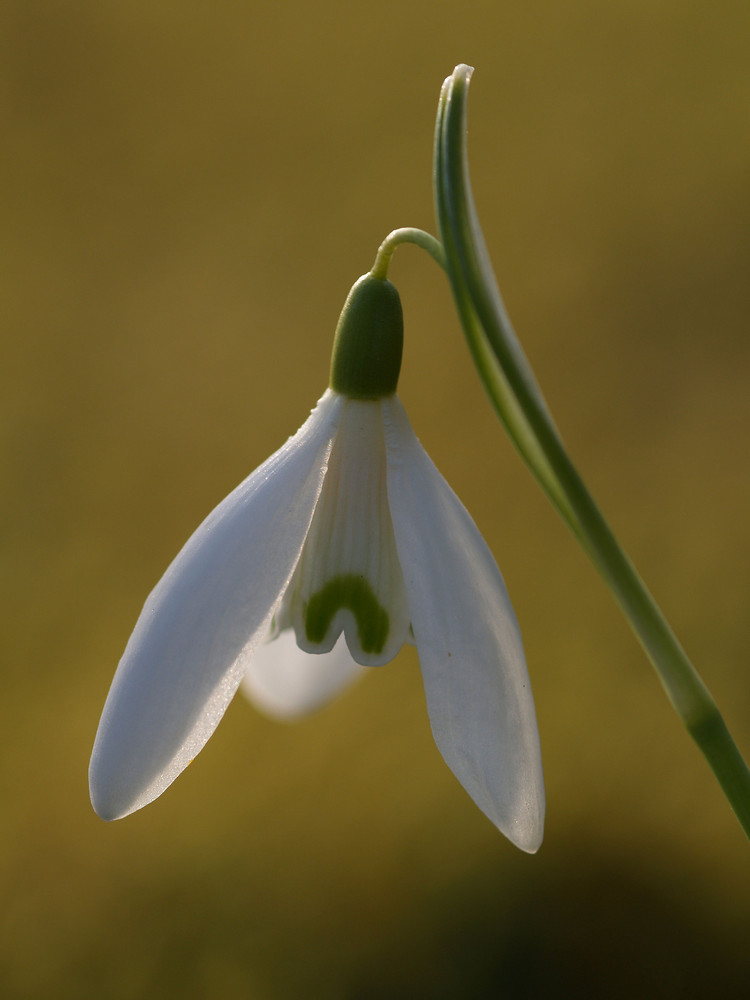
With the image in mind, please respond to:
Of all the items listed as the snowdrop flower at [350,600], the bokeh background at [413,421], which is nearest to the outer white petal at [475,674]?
the snowdrop flower at [350,600]

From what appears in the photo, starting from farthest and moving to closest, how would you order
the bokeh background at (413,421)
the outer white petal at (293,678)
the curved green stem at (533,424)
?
1. the bokeh background at (413,421)
2. the outer white petal at (293,678)
3. the curved green stem at (533,424)

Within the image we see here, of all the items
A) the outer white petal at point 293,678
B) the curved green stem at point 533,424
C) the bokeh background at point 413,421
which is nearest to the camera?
the curved green stem at point 533,424

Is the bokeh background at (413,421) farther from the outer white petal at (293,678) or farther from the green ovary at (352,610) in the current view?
the green ovary at (352,610)

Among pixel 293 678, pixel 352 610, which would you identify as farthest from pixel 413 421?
pixel 352 610

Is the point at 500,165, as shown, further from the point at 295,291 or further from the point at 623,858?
the point at 623,858

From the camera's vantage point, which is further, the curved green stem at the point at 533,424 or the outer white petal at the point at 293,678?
the outer white petal at the point at 293,678

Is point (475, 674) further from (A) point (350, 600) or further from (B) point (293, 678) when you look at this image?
(B) point (293, 678)

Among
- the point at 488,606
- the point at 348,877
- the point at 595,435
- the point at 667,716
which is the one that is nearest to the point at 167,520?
the point at 348,877

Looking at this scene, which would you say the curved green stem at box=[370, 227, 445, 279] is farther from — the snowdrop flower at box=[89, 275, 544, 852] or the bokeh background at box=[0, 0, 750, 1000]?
the bokeh background at box=[0, 0, 750, 1000]
